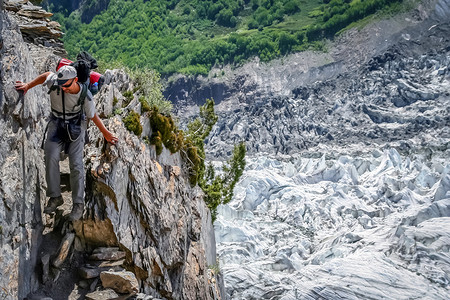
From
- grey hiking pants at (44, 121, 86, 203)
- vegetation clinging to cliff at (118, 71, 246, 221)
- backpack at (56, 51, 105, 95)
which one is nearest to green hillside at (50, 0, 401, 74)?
vegetation clinging to cliff at (118, 71, 246, 221)

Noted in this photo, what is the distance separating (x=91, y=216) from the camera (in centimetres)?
693

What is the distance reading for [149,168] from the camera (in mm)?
8750

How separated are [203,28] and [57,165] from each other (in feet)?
309

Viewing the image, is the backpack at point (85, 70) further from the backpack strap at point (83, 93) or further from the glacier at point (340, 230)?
the glacier at point (340, 230)

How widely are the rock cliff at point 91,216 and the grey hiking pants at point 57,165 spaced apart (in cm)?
25

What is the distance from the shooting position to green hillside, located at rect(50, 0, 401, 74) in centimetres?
8206

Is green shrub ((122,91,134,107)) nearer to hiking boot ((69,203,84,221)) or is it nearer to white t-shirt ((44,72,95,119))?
white t-shirt ((44,72,95,119))

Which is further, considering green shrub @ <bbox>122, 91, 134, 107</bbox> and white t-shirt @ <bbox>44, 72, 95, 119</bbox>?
green shrub @ <bbox>122, 91, 134, 107</bbox>

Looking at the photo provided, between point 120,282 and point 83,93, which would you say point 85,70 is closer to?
point 83,93

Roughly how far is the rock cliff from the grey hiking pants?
0.25 meters

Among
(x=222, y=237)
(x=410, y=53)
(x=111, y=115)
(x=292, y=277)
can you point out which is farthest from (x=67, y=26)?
(x=111, y=115)

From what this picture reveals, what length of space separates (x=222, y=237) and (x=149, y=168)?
2826 centimetres

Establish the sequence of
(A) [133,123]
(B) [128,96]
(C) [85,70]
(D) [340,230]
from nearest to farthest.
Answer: (C) [85,70] → (A) [133,123] → (B) [128,96] → (D) [340,230]

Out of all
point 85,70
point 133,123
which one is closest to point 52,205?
point 85,70
